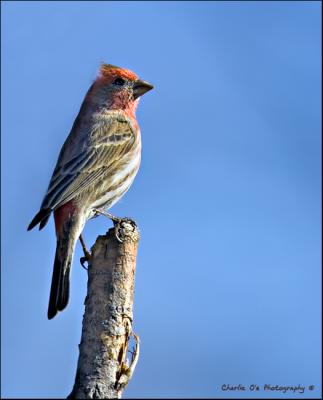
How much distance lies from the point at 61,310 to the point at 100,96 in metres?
3.94

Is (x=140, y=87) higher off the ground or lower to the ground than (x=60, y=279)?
higher

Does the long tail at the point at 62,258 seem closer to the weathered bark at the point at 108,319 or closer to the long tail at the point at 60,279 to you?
the long tail at the point at 60,279

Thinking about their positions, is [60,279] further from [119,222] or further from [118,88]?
[118,88]

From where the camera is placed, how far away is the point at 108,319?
19.4 ft

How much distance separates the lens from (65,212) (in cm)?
822

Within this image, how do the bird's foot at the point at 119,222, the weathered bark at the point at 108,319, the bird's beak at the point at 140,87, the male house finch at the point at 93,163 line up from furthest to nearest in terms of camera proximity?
the bird's beak at the point at 140,87 → the male house finch at the point at 93,163 → the bird's foot at the point at 119,222 → the weathered bark at the point at 108,319

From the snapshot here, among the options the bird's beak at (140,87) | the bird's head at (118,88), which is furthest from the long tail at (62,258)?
the bird's beak at (140,87)

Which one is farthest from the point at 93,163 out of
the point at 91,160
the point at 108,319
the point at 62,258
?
the point at 108,319

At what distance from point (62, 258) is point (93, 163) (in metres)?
1.66

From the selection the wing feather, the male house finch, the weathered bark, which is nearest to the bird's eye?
the male house finch

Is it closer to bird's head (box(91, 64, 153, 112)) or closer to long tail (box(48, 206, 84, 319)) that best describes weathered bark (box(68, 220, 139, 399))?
long tail (box(48, 206, 84, 319))

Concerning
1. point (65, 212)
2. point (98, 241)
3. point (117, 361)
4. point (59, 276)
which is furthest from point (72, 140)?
point (117, 361)

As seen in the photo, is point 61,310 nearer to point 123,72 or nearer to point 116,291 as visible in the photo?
point 116,291

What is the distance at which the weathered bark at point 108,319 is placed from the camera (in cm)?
556
